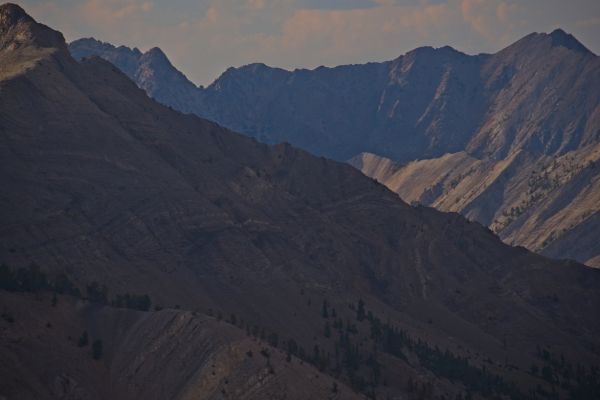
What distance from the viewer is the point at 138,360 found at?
5389 inches

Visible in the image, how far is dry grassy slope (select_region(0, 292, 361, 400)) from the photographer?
123938mm

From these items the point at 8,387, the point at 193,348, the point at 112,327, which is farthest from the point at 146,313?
the point at 8,387

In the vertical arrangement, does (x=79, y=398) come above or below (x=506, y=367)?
below

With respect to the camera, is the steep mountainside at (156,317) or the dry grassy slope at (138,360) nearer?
the dry grassy slope at (138,360)

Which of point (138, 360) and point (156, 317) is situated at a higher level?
point (156, 317)

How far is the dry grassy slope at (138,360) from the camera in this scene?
123938mm

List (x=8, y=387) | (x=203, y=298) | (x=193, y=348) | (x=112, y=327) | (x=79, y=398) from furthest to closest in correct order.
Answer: (x=203, y=298) → (x=112, y=327) → (x=193, y=348) → (x=79, y=398) → (x=8, y=387)

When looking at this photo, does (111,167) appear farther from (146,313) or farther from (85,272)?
(146,313)

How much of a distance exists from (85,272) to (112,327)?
2762cm

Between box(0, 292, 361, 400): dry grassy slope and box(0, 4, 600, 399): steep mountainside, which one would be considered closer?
box(0, 292, 361, 400): dry grassy slope

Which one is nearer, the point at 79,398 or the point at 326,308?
the point at 79,398

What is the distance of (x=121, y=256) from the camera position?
181625mm

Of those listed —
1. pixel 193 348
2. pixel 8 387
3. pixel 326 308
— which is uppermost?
pixel 326 308

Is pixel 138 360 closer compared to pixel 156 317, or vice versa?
pixel 138 360
